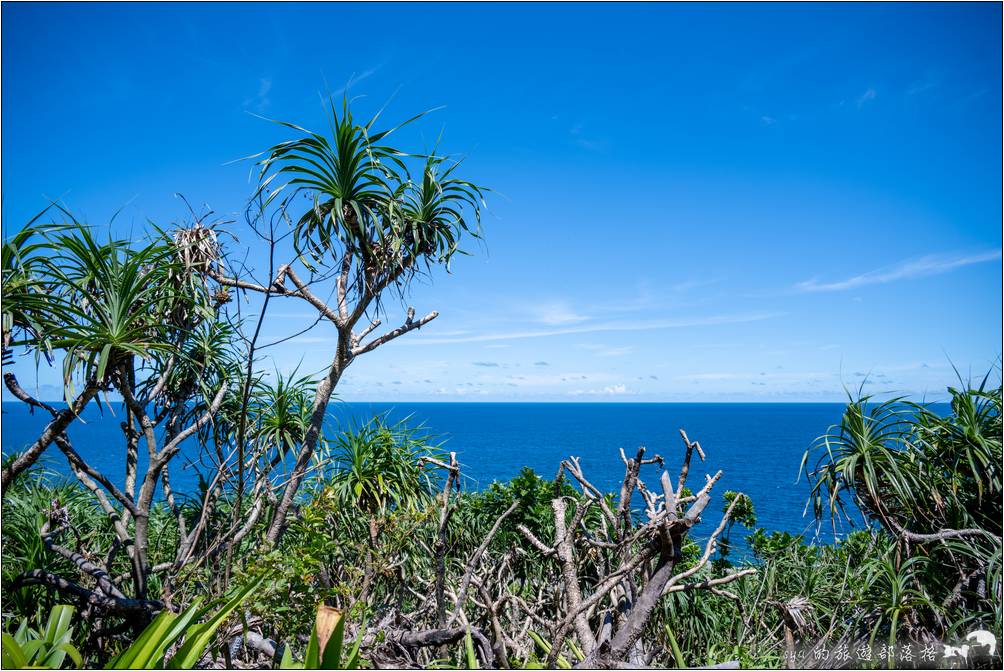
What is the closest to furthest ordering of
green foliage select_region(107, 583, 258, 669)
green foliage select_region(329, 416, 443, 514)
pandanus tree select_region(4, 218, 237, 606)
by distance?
green foliage select_region(107, 583, 258, 669)
pandanus tree select_region(4, 218, 237, 606)
green foliage select_region(329, 416, 443, 514)

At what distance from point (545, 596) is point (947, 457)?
259cm

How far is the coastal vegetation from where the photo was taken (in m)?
2.66

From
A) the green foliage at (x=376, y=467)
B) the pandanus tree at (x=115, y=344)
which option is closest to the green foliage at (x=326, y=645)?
the pandanus tree at (x=115, y=344)

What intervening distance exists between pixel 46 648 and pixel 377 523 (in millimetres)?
1450

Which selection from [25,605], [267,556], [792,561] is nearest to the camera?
[267,556]

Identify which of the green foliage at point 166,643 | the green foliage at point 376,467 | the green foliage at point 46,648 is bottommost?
the green foliage at point 46,648

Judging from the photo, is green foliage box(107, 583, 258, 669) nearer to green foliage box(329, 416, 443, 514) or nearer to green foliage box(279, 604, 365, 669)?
green foliage box(279, 604, 365, 669)

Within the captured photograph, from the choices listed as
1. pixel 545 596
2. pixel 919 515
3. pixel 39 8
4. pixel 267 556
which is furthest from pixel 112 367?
pixel 919 515

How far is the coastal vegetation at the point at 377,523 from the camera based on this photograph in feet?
8.71

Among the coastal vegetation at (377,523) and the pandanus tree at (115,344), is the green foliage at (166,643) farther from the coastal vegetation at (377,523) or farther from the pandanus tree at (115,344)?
the pandanus tree at (115,344)

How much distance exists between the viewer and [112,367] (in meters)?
2.87

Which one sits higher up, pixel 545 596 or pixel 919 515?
pixel 919 515

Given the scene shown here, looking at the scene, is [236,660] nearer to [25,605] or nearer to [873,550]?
[25,605]

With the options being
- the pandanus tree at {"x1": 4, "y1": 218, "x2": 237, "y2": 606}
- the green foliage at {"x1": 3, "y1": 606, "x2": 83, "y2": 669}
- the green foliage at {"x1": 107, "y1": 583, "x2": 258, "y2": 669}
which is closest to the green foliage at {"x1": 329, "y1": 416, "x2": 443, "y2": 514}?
the pandanus tree at {"x1": 4, "y1": 218, "x2": 237, "y2": 606}
